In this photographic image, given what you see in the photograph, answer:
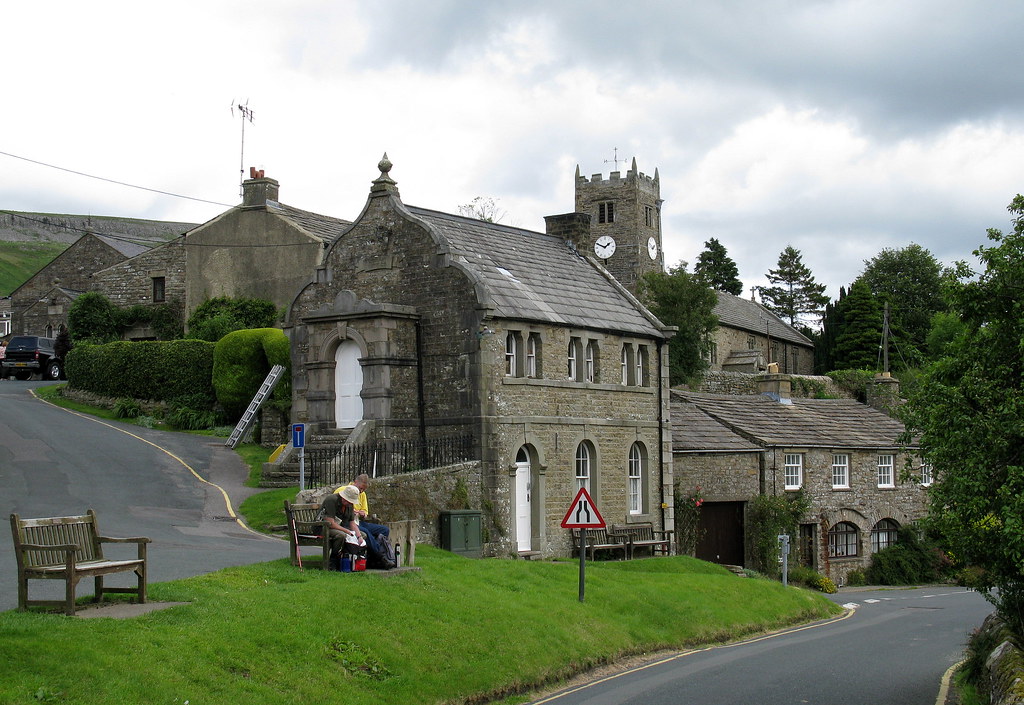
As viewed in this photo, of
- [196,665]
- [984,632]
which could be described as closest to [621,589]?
[984,632]

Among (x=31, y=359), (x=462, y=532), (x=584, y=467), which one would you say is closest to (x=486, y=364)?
(x=462, y=532)

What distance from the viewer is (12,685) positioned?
412 inches

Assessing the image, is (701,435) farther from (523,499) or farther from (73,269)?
(73,269)

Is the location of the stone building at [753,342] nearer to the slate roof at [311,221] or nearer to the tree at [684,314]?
the tree at [684,314]

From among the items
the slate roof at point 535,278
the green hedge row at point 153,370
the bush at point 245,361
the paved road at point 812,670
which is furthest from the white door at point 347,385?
the green hedge row at point 153,370

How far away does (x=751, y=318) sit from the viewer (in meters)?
85.9

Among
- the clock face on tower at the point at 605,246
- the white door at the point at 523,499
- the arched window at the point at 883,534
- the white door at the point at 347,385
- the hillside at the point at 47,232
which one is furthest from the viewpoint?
the hillside at the point at 47,232

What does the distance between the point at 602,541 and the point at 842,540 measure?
13299 millimetres

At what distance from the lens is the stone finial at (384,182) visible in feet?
98.3

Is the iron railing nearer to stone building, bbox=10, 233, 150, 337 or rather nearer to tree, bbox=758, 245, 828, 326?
stone building, bbox=10, 233, 150, 337

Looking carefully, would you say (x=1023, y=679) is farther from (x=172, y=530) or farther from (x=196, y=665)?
(x=172, y=530)

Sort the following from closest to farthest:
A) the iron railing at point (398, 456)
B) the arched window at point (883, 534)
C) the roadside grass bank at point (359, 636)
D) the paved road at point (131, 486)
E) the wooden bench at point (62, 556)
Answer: the roadside grass bank at point (359, 636), the wooden bench at point (62, 556), the paved road at point (131, 486), the iron railing at point (398, 456), the arched window at point (883, 534)

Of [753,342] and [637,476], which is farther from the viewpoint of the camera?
[753,342]

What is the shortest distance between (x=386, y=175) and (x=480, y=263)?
3.42m
